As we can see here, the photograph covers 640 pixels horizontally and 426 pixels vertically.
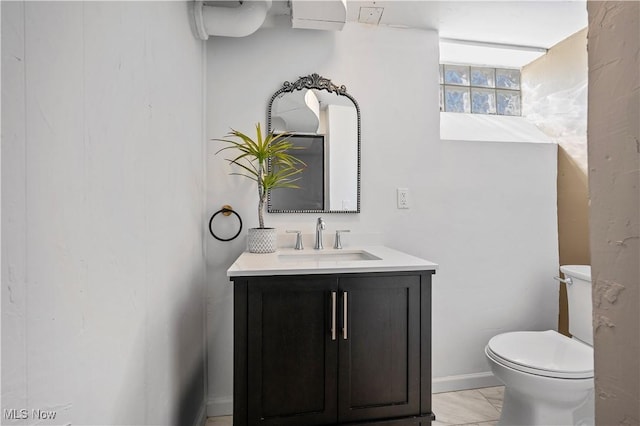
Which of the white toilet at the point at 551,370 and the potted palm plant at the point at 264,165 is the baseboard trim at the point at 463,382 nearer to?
the white toilet at the point at 551,370

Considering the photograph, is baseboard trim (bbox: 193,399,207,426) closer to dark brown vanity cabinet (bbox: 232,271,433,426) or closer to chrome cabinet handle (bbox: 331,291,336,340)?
dark brown vanity cabinet (bbox: 232,271,433,426)

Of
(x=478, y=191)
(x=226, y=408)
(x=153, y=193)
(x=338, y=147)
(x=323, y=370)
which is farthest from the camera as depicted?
(x=478, y=191)

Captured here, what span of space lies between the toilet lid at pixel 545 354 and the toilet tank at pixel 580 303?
0.13m

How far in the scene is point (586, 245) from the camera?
2.05m

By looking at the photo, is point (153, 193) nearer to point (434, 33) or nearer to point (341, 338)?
point (341, 338)

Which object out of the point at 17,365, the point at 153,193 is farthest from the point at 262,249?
the point at 17,365

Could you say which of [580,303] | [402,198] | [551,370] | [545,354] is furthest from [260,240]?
[580,303]

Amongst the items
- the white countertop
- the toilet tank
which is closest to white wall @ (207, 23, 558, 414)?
the toilet tank

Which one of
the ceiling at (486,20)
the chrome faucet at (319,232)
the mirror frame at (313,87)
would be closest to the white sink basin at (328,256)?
the chrome faucet at (319,232)

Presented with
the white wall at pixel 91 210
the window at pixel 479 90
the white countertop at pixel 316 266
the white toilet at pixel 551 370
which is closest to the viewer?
the white wall at pixel 91 210

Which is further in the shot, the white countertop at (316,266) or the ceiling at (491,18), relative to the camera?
the ceiling at (491,18)

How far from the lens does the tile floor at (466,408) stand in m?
1.75

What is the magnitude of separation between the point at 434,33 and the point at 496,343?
70.3 inches

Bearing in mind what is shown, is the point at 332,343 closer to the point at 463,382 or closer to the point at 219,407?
the point at 219,407
